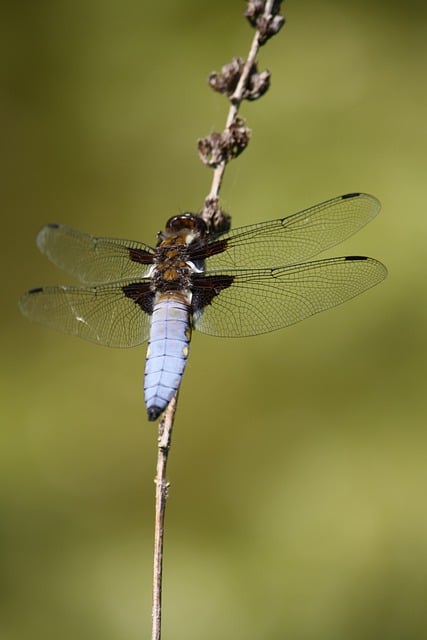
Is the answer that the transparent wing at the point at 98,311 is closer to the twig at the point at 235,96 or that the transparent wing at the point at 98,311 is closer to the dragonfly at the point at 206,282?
the dragonfly at the point at 206,282

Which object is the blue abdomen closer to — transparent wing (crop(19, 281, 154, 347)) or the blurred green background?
transparent wing (crop(19, 281, 154, 347))

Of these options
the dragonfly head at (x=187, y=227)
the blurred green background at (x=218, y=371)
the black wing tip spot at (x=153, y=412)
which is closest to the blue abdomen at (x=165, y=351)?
the black wing tip spot at (x=153, y=412)

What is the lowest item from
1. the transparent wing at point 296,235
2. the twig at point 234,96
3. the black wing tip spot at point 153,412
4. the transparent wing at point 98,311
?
the black wing tip spot at point 153,412

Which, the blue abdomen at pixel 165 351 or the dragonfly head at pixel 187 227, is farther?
the dragonfly head at pixel 187 227

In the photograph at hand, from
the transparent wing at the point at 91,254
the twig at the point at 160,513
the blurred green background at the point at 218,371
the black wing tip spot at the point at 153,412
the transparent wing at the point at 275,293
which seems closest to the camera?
the twig at the point at 160,513

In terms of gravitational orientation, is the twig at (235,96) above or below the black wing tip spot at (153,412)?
above

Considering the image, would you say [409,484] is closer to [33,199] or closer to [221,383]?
[221,383]

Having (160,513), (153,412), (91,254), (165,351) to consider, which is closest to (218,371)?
(91,254)
